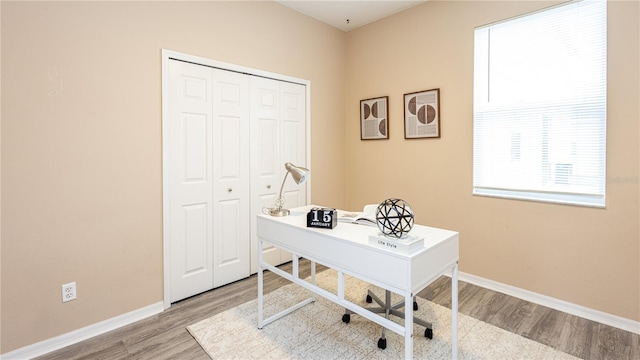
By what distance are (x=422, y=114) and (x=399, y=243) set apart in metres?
2.20

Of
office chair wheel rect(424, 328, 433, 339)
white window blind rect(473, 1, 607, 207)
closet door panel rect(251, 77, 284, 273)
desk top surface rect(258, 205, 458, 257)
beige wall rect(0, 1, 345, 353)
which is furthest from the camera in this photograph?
closet door panel rect(251, 77, 284, 273)

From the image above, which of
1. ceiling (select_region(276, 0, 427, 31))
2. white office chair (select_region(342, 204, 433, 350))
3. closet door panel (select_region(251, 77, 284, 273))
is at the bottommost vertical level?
white office chair (select_region(342, 204, 433, 350))

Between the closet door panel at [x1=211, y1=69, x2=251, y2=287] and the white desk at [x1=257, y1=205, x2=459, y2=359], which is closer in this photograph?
the white desk at [x1=257, y1=205, x2=459, y2=359]

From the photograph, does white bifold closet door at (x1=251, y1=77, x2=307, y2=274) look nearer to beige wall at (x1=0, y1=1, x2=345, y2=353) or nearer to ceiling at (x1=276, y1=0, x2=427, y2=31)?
beige wall at (x1=0, y1=1, x2=345, y2=353)

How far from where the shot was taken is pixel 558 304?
2.46 m

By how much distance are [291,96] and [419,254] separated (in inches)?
98.9

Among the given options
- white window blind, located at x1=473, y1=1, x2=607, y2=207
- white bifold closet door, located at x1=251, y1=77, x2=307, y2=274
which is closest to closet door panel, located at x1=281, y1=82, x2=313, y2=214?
white bifold closet door, located at x1=251, y1=77, x2=307, y2=274

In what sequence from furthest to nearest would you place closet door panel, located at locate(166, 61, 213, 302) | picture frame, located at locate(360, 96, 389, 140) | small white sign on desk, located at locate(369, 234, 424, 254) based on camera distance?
1. picture frame, located at locate(360, 96, 389, 140)
2. closet door panel, located at locate(166, 61, 213, 302)
3. small white sign on desk, located at locate(369, 234, 424, 254)

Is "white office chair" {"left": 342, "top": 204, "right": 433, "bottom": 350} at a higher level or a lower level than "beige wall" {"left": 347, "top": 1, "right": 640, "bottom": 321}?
lower

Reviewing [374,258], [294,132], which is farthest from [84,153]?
[374,258]

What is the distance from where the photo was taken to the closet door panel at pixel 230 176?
9.23ft

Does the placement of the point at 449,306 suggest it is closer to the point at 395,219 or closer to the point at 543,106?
the point at 395,219

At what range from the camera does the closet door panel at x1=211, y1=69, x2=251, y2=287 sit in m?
2.81

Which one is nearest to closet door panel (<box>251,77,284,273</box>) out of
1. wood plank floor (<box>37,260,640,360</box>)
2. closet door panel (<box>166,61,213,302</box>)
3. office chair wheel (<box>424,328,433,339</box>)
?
closet door panel (<box>166,61,213,302</box>)
